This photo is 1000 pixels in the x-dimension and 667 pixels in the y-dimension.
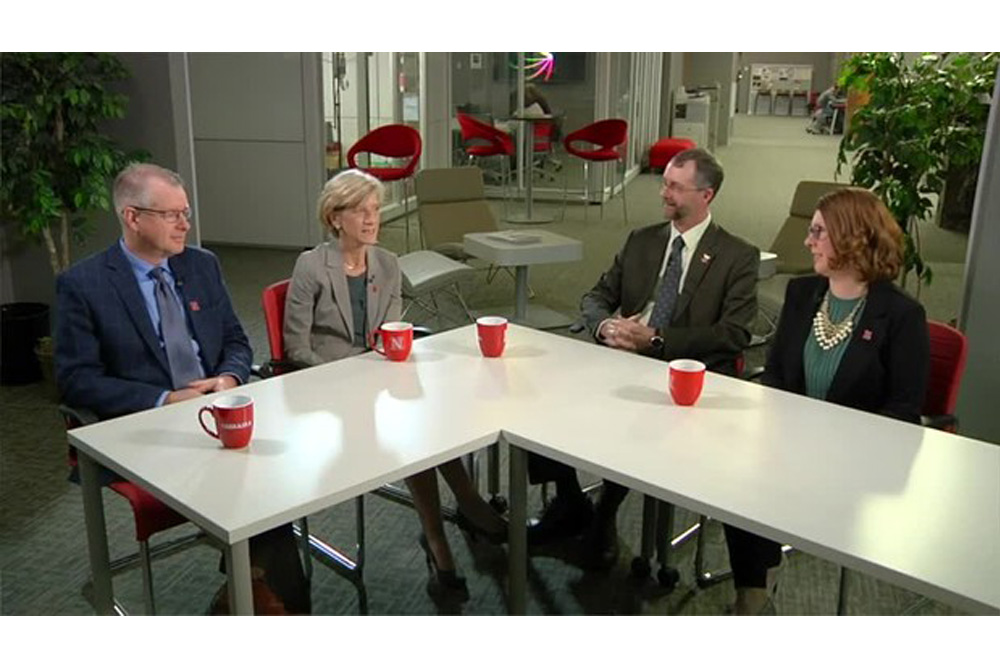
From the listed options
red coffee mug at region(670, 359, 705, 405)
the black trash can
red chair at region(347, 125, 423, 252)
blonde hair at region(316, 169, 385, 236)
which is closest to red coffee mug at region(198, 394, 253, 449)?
red coffee mug at region(670, 359, 705, 405)

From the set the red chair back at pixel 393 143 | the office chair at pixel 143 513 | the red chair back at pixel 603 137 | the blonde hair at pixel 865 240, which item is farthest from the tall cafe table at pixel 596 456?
the red chair back at pixel 603 137

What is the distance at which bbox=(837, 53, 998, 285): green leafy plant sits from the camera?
4.34 m

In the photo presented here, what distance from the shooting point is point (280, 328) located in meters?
3.08

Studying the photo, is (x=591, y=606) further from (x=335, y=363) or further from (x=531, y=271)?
(x=531, y=271)

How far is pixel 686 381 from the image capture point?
230 centimetres

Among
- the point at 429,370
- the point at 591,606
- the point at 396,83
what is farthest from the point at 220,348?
the point at 396,83

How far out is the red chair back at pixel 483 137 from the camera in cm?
916

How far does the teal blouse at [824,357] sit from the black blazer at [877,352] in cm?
2

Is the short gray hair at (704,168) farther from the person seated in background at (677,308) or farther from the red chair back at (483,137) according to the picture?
the red chair back at (483,137)

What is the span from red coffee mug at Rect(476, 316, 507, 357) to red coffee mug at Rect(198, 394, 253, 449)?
83 cm

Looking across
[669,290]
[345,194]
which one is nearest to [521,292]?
[669,290]
